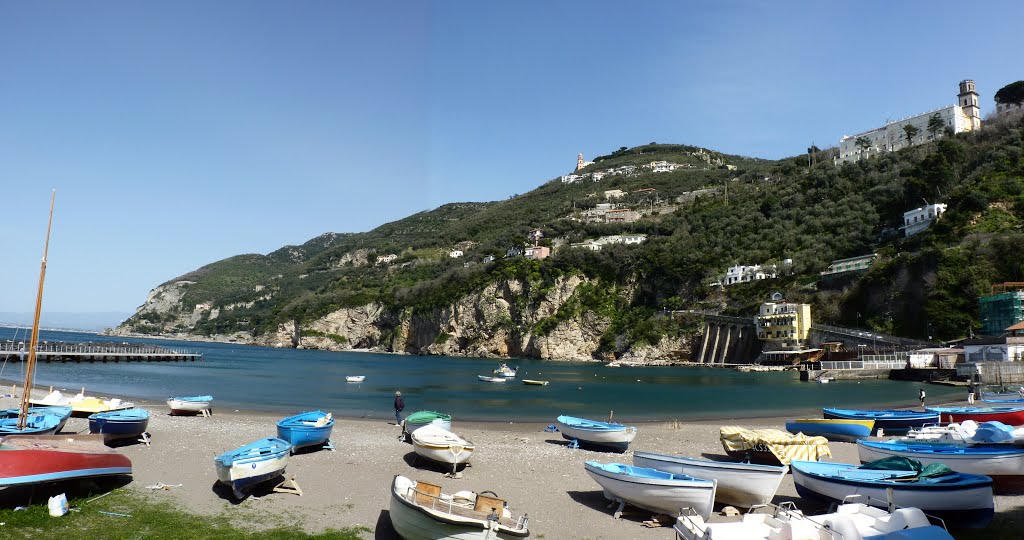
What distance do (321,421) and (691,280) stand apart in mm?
83860

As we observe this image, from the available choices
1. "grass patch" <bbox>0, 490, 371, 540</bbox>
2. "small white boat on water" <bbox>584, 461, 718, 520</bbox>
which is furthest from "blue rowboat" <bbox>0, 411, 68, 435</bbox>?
"small white boat on water" <bbox>584, 461, 718, 520</bbox>

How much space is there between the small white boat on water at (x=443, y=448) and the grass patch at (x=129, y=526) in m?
4.61

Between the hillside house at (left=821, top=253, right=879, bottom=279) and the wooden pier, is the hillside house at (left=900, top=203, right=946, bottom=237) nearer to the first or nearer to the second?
the hillside house at (left=821, top=253, right=879, bottom=279)

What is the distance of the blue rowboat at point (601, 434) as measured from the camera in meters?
Answer: 19.5

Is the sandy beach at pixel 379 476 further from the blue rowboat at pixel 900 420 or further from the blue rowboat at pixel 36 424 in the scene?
the blue rowboat at pixel 900 420

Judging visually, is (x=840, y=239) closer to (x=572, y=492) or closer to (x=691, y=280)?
(x=691, y=280)

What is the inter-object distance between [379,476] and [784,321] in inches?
2750

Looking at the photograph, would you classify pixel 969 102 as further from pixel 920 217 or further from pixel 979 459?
pixel 979 459

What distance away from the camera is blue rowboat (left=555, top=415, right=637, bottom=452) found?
1947cm

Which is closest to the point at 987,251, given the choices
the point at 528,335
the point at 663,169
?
the point at 528,335

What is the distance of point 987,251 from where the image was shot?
62.7 metres

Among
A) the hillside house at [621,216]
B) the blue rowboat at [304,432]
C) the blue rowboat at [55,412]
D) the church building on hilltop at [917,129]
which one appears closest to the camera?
the blue rowboat at [304,432]

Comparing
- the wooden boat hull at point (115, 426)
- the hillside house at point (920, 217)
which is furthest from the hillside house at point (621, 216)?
the wooden boat hull at point (115, 426)

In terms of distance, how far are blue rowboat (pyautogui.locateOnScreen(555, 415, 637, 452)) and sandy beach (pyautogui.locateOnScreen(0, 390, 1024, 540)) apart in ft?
2.16
